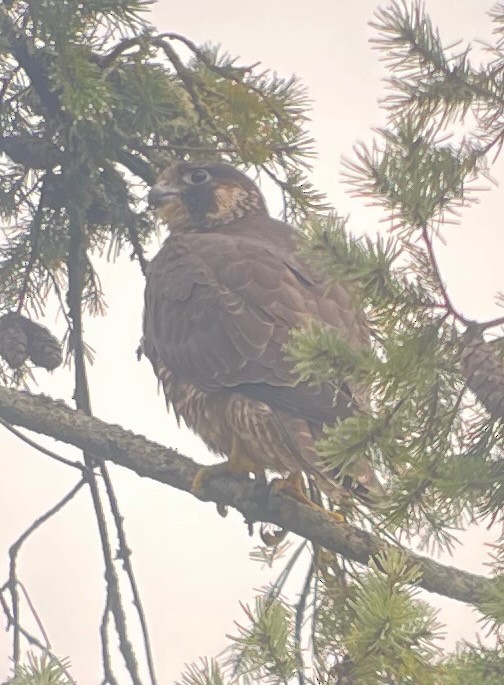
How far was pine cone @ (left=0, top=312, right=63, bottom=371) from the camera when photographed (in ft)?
12.2

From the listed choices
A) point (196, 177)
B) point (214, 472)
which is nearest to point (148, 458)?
point (214, 472)

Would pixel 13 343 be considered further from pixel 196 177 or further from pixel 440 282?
pixel 440 282

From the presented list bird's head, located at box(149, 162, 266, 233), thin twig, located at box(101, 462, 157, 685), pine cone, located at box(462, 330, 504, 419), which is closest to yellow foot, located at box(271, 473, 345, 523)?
thin twig, located at box(101, 462, 157, 685)

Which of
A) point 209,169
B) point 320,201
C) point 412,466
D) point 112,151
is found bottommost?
point 412,466

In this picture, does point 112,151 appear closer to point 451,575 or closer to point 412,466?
point 451,575

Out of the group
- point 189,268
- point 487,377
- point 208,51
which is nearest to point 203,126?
point 208,51

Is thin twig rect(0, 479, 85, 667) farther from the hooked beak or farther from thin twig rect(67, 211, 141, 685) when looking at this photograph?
the hooked beak

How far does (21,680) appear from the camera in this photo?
2.31 m

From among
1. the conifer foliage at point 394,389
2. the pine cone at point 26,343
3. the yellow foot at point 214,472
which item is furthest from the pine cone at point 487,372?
the pine cone at point 26,343

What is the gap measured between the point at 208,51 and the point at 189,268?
706mm

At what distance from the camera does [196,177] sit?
4523 mm

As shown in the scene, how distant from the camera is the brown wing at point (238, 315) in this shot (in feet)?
11.8

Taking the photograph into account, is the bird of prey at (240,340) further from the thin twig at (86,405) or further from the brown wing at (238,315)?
the thin twig at (86,405)

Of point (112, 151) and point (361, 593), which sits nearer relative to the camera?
point (361, 593)
